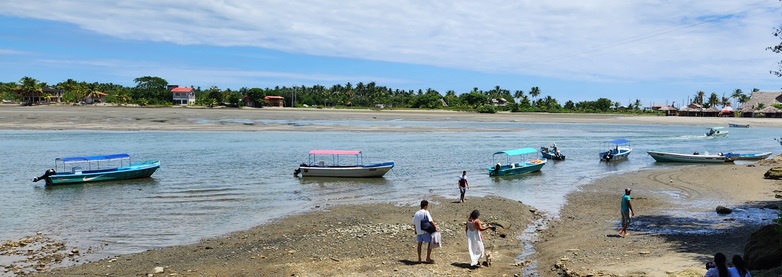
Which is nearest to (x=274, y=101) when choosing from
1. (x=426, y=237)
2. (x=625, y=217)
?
(x=625, y=217)

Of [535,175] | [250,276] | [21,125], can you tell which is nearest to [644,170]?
[535,175]

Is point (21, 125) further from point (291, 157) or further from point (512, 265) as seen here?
point (512, 265)

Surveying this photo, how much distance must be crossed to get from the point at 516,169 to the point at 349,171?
11008 mm

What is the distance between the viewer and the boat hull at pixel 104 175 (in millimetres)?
31891

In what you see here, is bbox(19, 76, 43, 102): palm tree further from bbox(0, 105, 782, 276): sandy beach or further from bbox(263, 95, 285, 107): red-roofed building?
bbox(0, 105, 782, 276): sandy beach

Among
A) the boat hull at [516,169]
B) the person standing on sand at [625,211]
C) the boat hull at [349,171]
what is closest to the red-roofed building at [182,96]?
the boat hull at [349,171]

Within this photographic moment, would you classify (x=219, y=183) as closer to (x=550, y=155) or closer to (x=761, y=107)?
(x=550, y=155)

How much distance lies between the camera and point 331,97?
168 metres

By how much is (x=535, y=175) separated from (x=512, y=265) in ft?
80.9

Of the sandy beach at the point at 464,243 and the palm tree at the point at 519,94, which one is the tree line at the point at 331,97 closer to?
the palm tree at the point at 519,94

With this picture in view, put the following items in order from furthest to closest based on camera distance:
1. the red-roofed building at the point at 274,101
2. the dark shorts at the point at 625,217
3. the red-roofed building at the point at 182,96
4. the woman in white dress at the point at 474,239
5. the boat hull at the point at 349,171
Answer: the red-roofed building at the point at 274,101 < the red-roofed building at the point at 182,96 < the boat hull at the point at 349,171 < the dark shorts at the point at 625,217 < the woman in white dress at the point at 474,239

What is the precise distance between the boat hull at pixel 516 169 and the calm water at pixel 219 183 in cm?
79

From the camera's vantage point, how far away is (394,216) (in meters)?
22.6

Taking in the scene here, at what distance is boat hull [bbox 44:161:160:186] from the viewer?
31.9 metres
